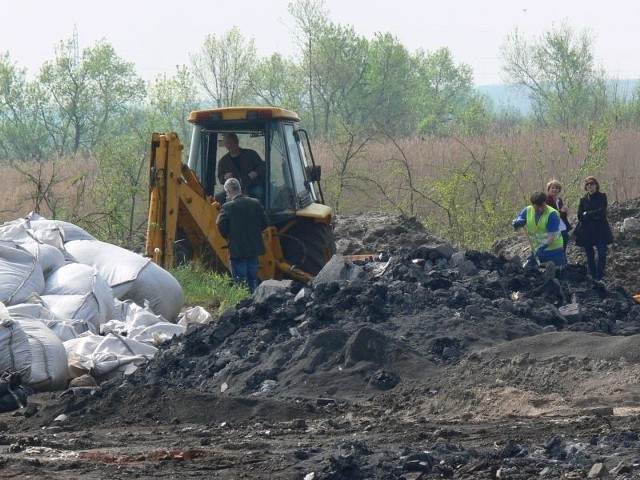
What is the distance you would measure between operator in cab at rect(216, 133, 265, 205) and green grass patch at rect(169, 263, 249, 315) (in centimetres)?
105

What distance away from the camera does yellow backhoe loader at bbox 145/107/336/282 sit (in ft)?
45.5

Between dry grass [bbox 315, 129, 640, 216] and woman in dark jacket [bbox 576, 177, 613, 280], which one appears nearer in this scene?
woman in dark jacket [bbox 576, 177, 613, 280]

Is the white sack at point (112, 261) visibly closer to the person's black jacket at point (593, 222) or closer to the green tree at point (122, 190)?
the person's black jacket at point (593, 222)

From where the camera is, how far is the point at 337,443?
22.4 feet

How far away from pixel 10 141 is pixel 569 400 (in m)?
41.5

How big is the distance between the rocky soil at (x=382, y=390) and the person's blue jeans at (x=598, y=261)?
3244mm

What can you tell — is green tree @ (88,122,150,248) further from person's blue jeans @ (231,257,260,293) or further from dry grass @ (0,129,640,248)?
person's blue jeans @ (231,257,260,293)

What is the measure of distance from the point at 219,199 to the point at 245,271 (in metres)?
1.07

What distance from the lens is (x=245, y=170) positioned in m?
14.3

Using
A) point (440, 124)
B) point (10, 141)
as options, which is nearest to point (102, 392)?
point (10, 141)

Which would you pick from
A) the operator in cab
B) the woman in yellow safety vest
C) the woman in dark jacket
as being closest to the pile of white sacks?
the operator in cab

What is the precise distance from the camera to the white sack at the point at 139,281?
40.9 feet

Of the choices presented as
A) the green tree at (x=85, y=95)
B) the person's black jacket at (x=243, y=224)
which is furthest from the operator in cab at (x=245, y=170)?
the green tree at (x=85, y=95)

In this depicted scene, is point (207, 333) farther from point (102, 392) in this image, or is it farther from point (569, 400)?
point (569, 400)
